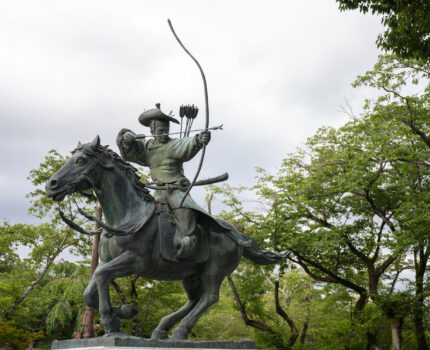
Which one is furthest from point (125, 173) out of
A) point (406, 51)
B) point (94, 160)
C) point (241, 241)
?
point (406, 51)

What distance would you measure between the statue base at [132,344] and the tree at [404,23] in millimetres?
6923

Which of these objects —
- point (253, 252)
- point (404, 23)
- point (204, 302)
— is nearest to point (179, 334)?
point (204, 302)

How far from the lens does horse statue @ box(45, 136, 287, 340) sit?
4.79 metres

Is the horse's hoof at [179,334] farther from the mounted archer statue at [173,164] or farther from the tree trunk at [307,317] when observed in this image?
the tree trunk at [307,317]

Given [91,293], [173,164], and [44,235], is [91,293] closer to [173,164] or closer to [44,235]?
[173,164]

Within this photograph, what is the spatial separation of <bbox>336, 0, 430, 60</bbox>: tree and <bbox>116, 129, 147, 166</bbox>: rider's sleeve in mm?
5973

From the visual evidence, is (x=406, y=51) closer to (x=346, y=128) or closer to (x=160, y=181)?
(x=160, y=181)

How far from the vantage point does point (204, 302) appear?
539cm

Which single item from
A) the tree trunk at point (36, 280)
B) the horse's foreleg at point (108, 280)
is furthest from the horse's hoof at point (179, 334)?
the tree trunk at point (36, 280)

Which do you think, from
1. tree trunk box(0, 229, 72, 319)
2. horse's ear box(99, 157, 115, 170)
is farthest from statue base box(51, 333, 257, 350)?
tree trunk box(0, 229, 72, 319)

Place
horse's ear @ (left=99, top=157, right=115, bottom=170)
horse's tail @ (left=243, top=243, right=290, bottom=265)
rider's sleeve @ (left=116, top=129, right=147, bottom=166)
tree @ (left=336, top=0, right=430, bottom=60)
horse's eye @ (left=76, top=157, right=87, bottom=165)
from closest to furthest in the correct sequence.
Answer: horse's eye @ (left=76, top=157, right=87, bottom=165) → horse's ear @ (left=99, top=157, right=115, bottom=170) → rider's sleeve @ (left=116, top=129, right=147, bottom=166) → horse's tail @ (left=243, top=243, right=290, bottom=265) → tree @ (left=336, top=0, right=430, bottom=60)

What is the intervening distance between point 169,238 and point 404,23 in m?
6.58

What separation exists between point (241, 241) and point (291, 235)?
11.1m

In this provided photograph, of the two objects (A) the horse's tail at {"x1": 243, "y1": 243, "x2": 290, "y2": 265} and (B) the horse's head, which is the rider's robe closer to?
(A) the horse's tail at {"x1": 243, "y1": 243, "x2": 290, "y2": 265}
